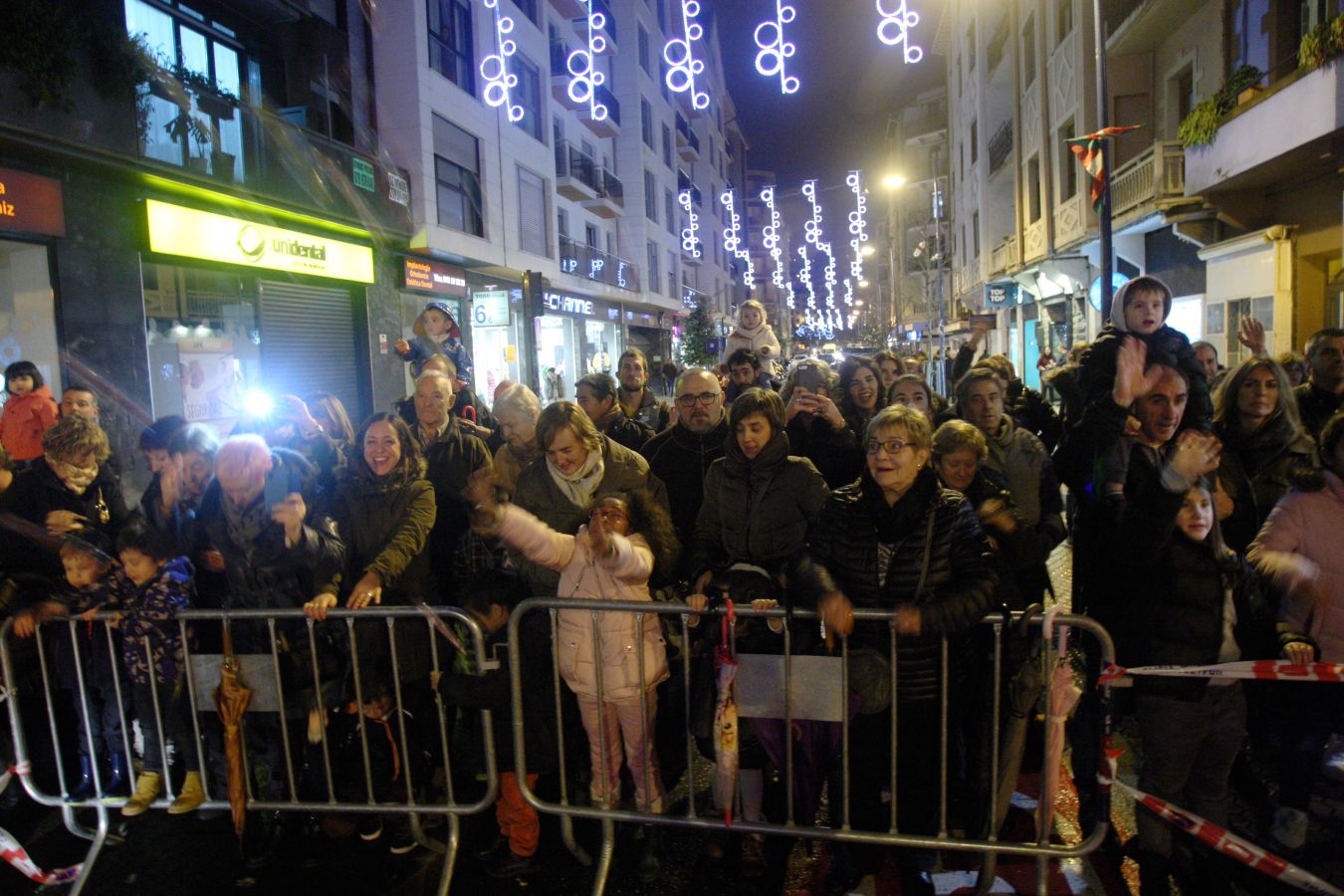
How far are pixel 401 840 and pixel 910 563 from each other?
265 cm

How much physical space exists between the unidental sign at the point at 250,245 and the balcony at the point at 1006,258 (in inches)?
761

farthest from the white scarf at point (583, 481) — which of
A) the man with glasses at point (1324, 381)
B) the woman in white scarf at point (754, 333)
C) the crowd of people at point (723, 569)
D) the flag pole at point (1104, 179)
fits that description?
the flag pole at point (1104, 179)

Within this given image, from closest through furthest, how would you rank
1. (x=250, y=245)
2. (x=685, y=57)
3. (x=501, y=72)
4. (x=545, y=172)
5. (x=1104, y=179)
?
(x=685, y=57)
(x=1104, y=179)
(x=250, y=245)
(x=501, y=72)
(x=545, y=172)

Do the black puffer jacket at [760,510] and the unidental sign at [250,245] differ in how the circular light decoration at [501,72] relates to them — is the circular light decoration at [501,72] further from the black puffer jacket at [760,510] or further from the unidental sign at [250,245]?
the black puffer jacket at [760,510]

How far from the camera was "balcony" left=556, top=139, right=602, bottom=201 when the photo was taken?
1015 inches

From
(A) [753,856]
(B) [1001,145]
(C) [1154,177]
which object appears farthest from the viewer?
(B) [1001,145]

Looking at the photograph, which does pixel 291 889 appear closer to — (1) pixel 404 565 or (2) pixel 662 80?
(1) pixel 404 565

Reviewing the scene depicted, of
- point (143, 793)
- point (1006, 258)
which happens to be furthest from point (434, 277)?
point (1006, 258)

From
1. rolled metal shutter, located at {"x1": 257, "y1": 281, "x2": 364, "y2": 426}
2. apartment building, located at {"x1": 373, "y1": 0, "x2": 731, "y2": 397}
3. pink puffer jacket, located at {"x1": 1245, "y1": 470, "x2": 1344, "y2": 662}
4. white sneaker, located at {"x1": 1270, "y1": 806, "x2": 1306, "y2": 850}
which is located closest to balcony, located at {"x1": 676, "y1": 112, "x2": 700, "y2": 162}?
apartment building, located at {"x1": 373, "y1": 0, "x2": 731, "y2": 397}

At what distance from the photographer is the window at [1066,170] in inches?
816

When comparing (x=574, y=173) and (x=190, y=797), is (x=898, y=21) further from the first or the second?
(x=574, y=173)

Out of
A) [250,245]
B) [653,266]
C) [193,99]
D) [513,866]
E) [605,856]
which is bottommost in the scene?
[513,866]

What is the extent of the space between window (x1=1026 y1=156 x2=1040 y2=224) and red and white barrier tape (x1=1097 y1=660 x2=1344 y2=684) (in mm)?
23415

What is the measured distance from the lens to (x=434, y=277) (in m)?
18.5
